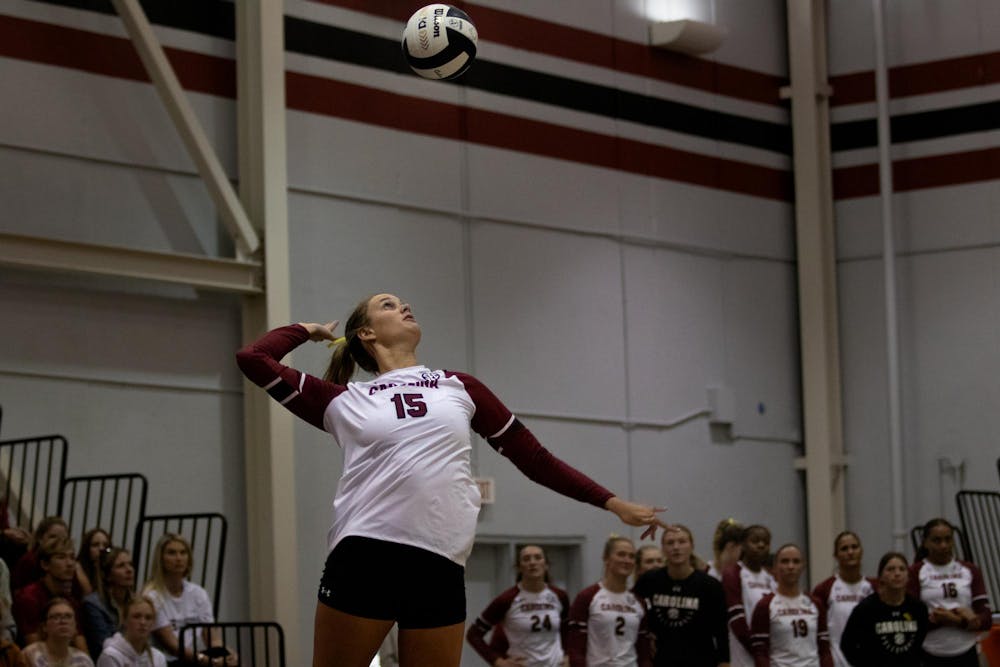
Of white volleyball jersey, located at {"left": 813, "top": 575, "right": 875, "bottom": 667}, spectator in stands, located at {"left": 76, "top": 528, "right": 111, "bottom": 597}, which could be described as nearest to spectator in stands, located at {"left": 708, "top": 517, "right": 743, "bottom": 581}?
white volleyball jersey, located at {"left": 813, "top": 575, "right": 875, "bottom": 667}

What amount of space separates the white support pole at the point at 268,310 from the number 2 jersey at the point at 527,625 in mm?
2164

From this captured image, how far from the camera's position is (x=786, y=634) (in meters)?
11.9

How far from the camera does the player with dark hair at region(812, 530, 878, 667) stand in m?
12.6

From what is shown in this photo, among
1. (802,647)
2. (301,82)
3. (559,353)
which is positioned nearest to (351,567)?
(802,647)

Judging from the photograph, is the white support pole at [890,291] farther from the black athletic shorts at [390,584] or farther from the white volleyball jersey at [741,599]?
the black athletic shorts at [390,584]

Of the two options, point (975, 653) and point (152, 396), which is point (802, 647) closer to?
point (975, 653)

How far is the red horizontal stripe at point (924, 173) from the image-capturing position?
1800 centimetres

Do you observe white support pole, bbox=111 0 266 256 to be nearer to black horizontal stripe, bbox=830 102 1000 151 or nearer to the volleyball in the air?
the volleyball in the air

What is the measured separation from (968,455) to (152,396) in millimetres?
9161

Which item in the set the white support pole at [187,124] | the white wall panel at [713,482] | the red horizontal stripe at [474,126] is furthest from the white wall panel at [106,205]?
the white wall panel at [713,482]

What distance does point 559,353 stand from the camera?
1652cm

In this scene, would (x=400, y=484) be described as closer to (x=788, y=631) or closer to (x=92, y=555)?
(x=92, y=555)

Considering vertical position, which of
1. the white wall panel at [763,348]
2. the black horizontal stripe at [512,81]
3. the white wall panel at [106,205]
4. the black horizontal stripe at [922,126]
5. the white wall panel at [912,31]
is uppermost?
the white wall panel at [912,31]

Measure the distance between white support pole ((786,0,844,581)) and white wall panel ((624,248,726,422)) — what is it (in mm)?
1131
